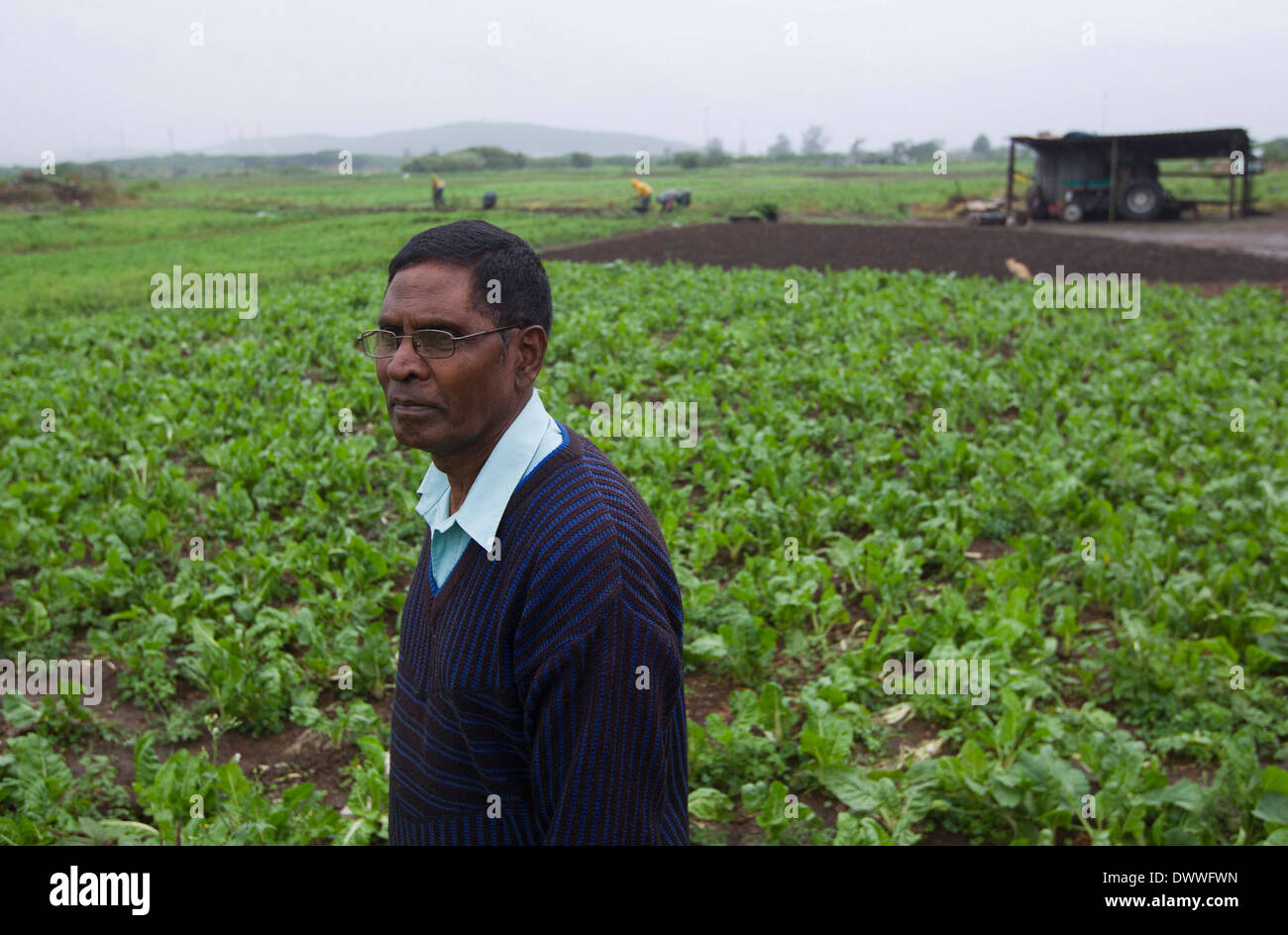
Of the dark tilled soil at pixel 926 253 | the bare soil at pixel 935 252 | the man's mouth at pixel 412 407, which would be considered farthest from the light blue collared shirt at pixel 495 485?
the dark tilled soil at pixel 926 253

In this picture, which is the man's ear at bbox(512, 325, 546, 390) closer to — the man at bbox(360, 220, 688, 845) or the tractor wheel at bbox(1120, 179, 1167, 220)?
the man at bbox(360, 220, 688, 845)

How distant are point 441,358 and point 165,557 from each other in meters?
5.83

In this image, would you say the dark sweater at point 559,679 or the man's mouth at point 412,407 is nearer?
the dark sweater at point 559,679

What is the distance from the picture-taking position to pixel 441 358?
1942mm

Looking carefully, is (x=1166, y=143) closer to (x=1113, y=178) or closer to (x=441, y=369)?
(x=1113, y=178)

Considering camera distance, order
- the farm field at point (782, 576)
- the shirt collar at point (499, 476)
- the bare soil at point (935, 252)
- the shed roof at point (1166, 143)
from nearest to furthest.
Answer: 1. the shirt collar at point (499, 476)
2. the farm field at point (782, 576)
3. the bare soil at point (935, 252)
4. the shed roof at point (1166, 143)

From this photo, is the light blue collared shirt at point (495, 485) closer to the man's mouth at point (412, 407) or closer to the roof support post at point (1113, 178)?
the man's mouth at point (412, 407)

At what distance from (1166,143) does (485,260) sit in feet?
118

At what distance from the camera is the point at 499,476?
1963 millimetres

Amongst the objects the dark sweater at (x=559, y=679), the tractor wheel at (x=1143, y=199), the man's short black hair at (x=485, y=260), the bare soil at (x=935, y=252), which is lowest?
the dark sweater at (x=559, y=679)

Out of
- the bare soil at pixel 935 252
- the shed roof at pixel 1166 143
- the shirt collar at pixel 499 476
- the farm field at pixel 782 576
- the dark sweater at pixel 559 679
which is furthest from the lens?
the shed roof at pixel 1166 143

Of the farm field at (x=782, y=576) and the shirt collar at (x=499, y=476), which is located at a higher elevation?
the shirt collar at (x=499, y=476)

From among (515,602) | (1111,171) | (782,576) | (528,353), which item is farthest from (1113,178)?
(515,602)

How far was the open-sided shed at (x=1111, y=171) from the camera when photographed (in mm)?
32562
